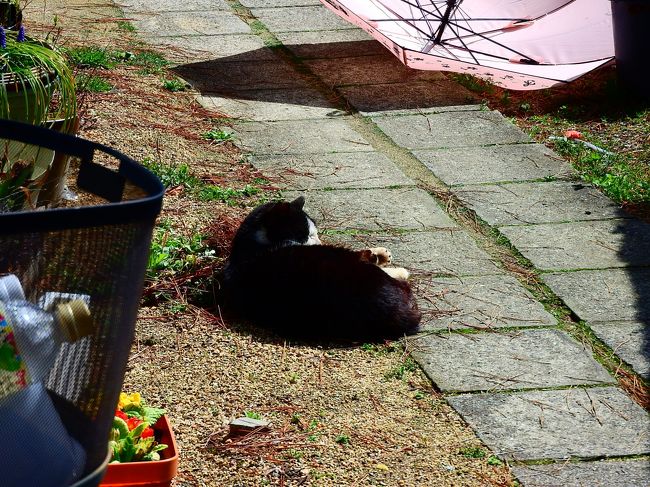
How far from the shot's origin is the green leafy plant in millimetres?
2588

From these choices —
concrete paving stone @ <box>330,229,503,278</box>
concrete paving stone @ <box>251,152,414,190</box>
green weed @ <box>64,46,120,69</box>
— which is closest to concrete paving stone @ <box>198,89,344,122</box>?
concrete paving stone @ <box>251,152,414,190</box>

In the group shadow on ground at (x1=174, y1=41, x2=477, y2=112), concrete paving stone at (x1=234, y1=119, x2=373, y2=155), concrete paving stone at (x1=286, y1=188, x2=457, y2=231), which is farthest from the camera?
shadow on ground at (x1=174, y1=41, x2=477, y2=112)

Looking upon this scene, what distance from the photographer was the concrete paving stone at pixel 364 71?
744cm

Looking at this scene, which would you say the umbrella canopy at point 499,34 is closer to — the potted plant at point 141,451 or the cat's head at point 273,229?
the cat's head at point 273,229

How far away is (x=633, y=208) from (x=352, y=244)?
66.2 inches

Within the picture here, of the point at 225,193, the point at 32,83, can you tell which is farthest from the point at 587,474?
the point at 32,83

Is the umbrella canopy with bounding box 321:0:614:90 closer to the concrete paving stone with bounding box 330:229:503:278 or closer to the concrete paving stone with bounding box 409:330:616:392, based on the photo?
the concrete paving stone with bounding box 330:229:503:278

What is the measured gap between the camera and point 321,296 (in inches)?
149

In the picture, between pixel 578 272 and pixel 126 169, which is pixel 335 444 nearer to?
pixel 126 169

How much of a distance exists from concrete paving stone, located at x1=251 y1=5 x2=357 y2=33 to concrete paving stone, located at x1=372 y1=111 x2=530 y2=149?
7.86 ft

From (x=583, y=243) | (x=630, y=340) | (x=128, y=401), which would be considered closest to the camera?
(x=128, y=401)

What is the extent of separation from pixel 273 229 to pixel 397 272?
57 centimetres

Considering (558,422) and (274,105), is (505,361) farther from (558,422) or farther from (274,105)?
(274,105)

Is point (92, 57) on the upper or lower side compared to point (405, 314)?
upper
